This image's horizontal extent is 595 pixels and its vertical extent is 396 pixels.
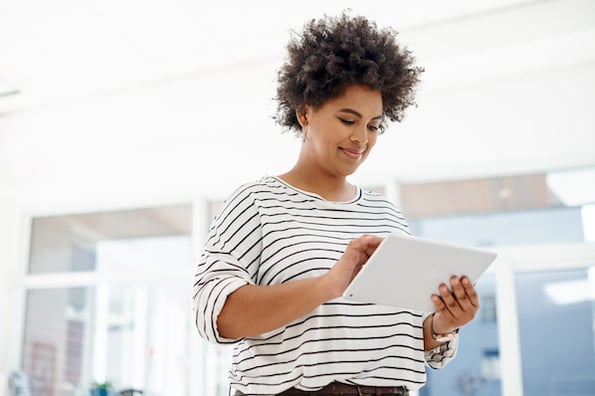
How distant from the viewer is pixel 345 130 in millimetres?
1271

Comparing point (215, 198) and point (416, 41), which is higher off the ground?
point (416, 41)

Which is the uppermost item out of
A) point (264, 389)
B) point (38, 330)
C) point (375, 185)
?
point (375, 185)

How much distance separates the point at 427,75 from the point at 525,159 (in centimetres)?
81

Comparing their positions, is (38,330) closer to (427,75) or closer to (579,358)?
(427,75)

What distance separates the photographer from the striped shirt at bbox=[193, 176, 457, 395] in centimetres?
110

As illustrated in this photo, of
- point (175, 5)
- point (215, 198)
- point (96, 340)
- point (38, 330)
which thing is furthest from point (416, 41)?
point (38, 330)

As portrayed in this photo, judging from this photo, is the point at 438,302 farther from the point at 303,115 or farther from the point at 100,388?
the point at 100,388

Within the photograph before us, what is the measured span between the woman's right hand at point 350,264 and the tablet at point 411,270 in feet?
0.05

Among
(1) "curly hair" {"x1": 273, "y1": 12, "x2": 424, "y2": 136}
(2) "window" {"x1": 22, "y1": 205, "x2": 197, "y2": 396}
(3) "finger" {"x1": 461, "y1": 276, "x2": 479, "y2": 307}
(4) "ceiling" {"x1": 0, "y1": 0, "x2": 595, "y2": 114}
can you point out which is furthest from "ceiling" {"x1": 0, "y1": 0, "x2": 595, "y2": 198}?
(3) "finger" {"x1": 461, "y1": 276, "x2": 479, "y2": 307}

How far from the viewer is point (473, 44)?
4.42 meters

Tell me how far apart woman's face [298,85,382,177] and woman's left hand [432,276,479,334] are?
28cm

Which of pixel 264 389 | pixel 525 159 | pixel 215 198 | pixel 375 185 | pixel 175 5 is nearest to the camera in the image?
pixel 264 389

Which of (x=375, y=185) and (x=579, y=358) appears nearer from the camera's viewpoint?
(x=579, y=358)

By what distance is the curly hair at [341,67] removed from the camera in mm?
1300
